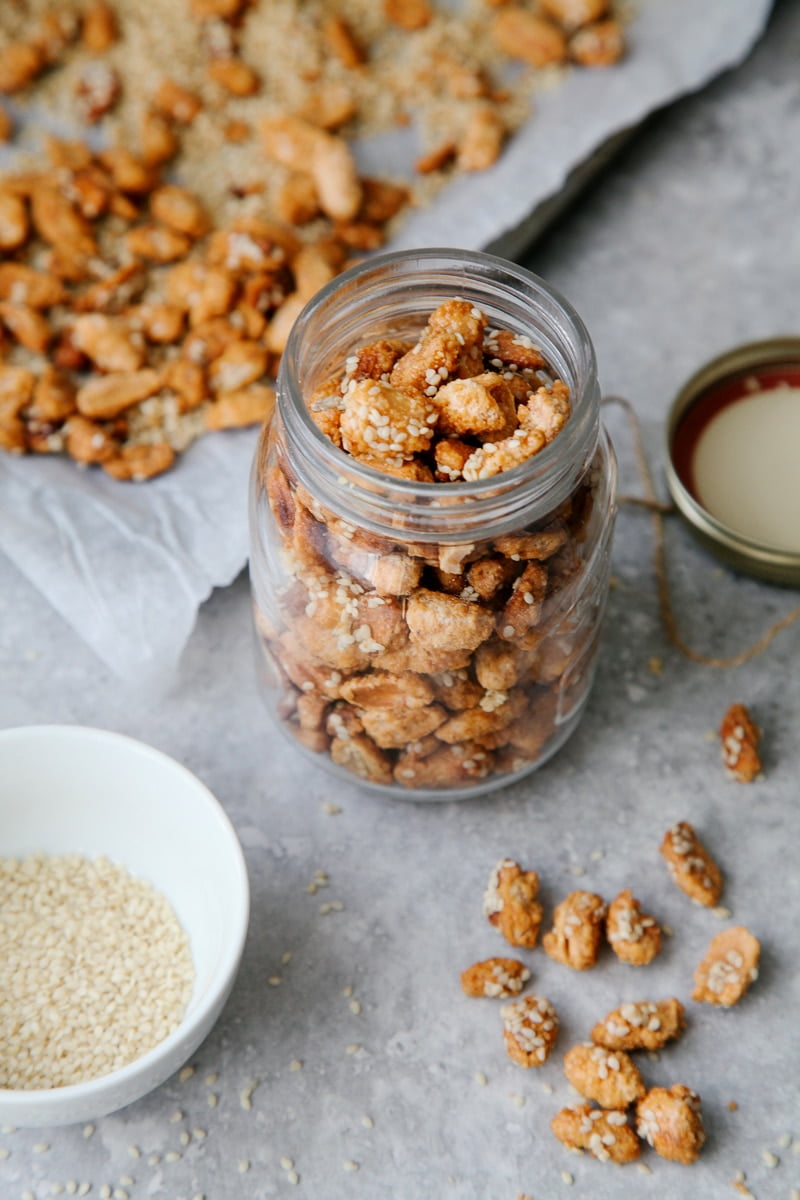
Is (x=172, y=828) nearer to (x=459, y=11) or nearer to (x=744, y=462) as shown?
(x=744, y=462)

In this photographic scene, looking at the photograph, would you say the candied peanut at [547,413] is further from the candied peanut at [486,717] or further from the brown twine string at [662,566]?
the brown twine string at [662,566]

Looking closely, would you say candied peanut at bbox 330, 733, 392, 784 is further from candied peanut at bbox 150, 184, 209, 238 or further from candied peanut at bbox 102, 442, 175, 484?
candied peanut at bbox 150, 184, 209, 238

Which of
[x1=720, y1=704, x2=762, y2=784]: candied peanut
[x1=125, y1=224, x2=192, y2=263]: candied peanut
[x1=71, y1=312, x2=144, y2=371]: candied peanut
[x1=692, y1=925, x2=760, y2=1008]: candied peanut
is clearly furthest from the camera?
[x1=125, y1=224, x2=192, y2=263]: candied peanut

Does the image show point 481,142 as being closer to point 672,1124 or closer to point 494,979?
point 494,979

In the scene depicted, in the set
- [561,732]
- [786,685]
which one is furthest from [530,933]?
[786,685]

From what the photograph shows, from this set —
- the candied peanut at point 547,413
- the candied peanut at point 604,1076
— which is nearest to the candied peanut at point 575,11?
the candied peanut at point 547,413

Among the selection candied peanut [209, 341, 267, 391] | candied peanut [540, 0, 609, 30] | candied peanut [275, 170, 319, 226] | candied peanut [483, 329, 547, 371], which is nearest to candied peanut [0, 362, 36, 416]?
candied peanut [209, 341, 267, 391]
